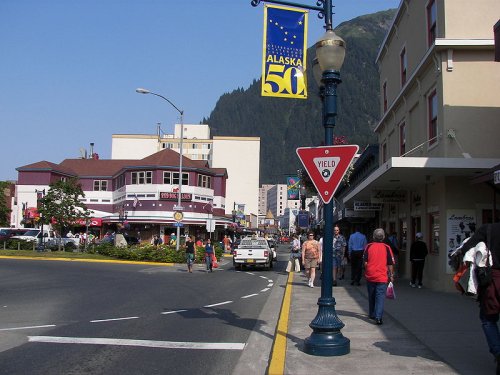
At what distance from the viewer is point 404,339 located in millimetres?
7969

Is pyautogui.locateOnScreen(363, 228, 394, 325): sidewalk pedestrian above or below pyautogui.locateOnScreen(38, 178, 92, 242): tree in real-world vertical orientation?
below

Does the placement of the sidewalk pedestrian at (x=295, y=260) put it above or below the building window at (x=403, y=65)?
below

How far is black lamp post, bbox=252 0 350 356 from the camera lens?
6.80 metres

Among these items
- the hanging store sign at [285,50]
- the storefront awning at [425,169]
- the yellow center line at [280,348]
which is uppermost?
the hanging store sign at [285,50]

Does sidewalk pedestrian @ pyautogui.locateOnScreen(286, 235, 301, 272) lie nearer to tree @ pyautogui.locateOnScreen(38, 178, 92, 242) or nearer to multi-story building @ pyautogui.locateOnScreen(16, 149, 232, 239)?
tree @ pyautogui.locateOnScreen(38, 178, 92, 242)

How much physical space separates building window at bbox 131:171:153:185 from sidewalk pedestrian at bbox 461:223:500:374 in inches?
1792

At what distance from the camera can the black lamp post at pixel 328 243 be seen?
6797mm

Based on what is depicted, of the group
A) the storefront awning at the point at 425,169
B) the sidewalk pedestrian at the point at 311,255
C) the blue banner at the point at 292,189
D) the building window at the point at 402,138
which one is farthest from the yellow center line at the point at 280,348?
the blue banner at the point at 292,189

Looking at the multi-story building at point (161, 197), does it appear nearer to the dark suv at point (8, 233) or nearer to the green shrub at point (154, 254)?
the dark suv at point (8, 233)

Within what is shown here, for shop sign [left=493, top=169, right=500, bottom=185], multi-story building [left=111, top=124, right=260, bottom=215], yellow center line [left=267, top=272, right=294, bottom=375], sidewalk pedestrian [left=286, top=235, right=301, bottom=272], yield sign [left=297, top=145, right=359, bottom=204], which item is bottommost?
yellow center line [left=267, top=272, right=294, bottom=375]

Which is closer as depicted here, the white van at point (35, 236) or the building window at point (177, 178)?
the white van at point (35, 236)

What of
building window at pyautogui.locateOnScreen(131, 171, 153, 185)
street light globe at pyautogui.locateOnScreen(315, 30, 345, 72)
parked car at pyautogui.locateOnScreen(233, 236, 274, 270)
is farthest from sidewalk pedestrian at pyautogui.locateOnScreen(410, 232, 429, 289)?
building window at pyautogui.locateOnScreen(131, 171, 153, 185)

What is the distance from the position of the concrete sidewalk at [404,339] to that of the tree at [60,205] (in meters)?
26.8

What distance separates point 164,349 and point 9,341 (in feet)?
8.23
